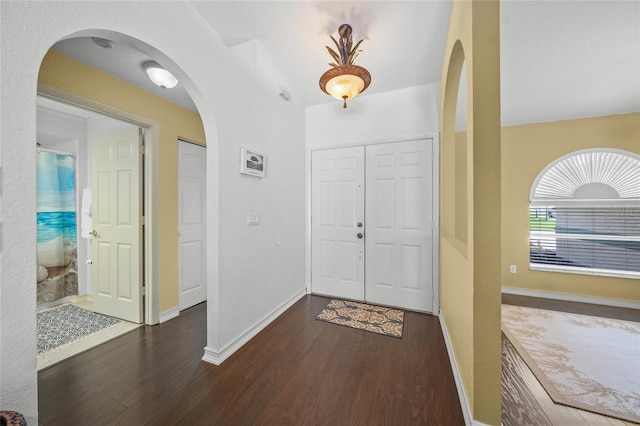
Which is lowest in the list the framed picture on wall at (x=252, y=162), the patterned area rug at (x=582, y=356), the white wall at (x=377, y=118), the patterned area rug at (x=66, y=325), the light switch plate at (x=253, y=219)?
the patterned area rug at (x=582, y=356)

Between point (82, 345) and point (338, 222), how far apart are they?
288cm

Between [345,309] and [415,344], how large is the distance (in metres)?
0.91

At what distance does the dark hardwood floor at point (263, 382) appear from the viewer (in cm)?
138

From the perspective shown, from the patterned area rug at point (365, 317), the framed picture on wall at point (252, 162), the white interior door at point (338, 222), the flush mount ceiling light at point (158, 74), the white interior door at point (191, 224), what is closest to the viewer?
the flush mount ceiling light at point (158, 74)

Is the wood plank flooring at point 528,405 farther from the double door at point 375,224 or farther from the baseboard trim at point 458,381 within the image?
the double door at point 375,224

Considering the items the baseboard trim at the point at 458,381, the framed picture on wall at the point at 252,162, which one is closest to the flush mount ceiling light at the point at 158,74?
the framed picture on wall at the point at 252,162

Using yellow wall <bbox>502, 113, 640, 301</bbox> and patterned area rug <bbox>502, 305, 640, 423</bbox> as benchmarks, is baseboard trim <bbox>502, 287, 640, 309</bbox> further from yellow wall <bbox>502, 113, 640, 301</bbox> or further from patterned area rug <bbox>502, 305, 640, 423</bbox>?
patterned area rug <bbox>502, 305, 640, 423</bbox>

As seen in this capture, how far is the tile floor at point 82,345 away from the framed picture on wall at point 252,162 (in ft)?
6.82

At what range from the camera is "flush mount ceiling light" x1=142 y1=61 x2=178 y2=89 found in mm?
1979

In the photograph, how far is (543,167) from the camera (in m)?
3.42

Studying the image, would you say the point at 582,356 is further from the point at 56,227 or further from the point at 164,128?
the point at 56,227

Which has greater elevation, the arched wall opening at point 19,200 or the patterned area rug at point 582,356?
the arched wall opening at point 19,200

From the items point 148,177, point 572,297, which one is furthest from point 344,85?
point 572,297

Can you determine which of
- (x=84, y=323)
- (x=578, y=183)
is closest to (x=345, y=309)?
(x=84, y=323)
